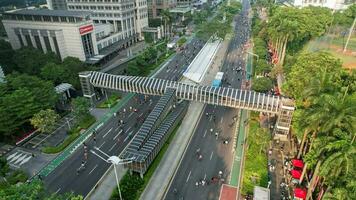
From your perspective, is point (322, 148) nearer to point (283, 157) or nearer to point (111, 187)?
point (283, 157)

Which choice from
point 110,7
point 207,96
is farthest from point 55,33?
point 207,96

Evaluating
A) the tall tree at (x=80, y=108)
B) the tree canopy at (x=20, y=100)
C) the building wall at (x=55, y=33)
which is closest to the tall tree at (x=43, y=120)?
the tree canopy at (x=20, y=100)

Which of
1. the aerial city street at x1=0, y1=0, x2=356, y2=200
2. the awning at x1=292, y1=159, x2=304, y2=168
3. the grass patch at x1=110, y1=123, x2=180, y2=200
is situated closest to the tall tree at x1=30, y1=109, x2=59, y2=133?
the aerial city street at x1=0, y1=0, x2=356, y2=200

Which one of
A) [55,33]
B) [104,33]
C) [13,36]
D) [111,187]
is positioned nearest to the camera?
[111,187]

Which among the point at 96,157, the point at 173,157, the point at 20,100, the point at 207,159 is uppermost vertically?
the point at 20,100

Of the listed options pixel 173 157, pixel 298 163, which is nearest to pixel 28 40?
pixel 173 157

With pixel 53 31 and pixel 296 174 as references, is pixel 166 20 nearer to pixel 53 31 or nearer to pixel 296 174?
pixel 53 31
